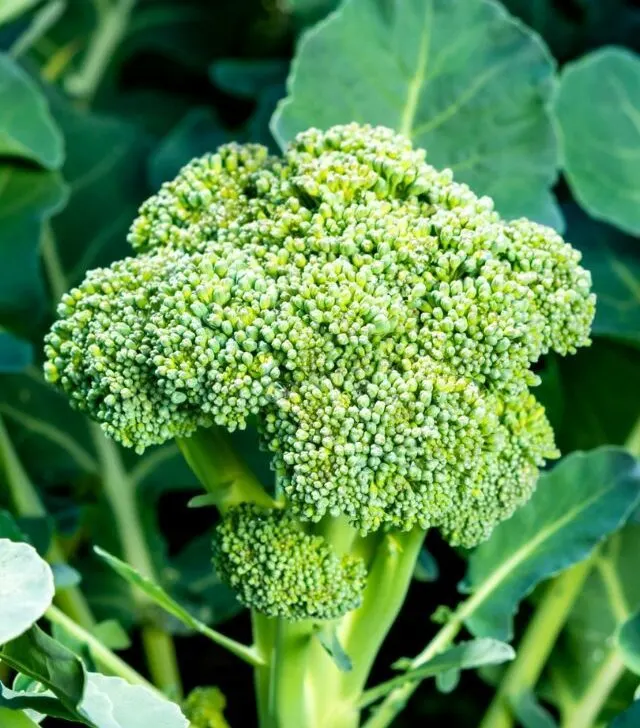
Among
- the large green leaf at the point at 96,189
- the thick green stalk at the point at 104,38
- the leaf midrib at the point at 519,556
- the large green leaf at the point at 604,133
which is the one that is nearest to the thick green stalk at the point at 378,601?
the leaf midrib at the point at 519,556

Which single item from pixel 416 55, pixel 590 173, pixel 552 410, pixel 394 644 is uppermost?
pixel 416 55

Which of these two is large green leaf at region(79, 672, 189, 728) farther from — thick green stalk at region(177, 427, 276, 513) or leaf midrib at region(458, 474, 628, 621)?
leaf midrib at region(458, 474, 628, 621)

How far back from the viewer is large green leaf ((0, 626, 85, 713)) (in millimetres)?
614

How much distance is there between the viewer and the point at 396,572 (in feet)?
2.56

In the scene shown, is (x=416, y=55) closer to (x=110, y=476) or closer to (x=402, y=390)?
(x=402, y=390)

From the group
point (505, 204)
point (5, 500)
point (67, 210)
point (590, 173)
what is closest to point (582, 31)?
point (590, 173)

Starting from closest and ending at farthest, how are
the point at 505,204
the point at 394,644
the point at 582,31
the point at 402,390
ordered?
the point at 402,390 → the point at 505,204 → the point at 394,644 → the point at 582,31

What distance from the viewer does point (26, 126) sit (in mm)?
1097

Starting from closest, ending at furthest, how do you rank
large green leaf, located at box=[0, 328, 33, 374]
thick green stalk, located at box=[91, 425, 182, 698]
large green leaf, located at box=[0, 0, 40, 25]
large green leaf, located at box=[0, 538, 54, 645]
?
large green leaf, located at box=[0, 538, 54, 645] < large green leaf, located at box=[0, 328, 33, 374] < thick green stalk, located at box=[91, 425, 182, 698] < large green leaf, located at box=[0, 0, 40, 25]

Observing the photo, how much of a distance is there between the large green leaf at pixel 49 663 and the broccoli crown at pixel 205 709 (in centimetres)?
25

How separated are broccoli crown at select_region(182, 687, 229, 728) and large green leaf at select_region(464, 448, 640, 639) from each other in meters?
0.24

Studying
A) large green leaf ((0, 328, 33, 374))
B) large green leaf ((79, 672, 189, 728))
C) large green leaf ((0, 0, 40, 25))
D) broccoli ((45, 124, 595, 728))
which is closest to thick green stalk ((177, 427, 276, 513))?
broccoli ((45, 124, 595, 728))

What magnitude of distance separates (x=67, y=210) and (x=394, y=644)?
2.17 ft

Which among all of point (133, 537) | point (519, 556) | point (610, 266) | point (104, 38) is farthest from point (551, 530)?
point (104, 38)
